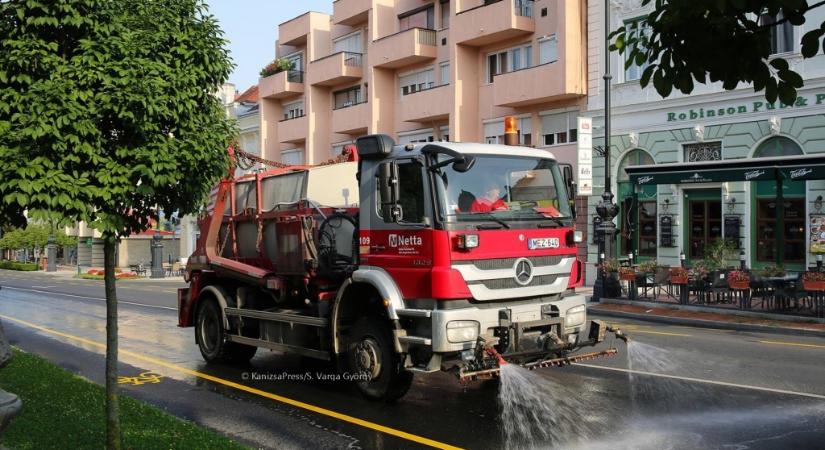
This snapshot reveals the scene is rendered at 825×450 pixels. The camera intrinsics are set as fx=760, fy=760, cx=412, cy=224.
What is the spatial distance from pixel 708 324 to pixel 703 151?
10297mm

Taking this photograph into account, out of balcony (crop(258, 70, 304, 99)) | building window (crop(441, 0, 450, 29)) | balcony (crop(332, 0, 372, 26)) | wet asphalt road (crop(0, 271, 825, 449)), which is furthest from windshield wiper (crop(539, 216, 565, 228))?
balcony (crop(258, 70, 304, 99))

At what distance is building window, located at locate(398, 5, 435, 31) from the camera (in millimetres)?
35506

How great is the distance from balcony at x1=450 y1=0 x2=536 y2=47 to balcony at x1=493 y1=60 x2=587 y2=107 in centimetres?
191

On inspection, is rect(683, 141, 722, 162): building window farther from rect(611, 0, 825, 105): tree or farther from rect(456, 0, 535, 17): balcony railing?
rect(611, 0, 825, 105): tree

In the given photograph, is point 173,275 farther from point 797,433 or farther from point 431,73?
point 797,433

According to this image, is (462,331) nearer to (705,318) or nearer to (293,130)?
(705,318)

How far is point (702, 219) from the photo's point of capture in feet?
81.9

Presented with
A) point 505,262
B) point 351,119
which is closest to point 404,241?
point 505,262

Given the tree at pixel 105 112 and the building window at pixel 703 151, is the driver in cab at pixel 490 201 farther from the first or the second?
the building window at pixel 703 151

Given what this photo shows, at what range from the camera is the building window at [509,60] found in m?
30.7

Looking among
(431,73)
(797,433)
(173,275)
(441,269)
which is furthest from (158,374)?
(173,275)

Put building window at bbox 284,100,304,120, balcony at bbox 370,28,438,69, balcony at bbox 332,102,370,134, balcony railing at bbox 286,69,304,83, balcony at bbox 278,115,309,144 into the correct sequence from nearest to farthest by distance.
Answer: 1. balcony at bbox 370,28,438,69
2. balcony at bbox 332,102,370,134
3. balcony at bbox 278,115,309,144
4. balcony railing at bbox 286,69,304,83
5. building window at bbox 284,100,304,120

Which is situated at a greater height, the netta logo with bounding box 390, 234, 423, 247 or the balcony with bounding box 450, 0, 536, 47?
the balcony with bounding box 450, 0, 536, 47

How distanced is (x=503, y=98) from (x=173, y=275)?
85.8 feet
